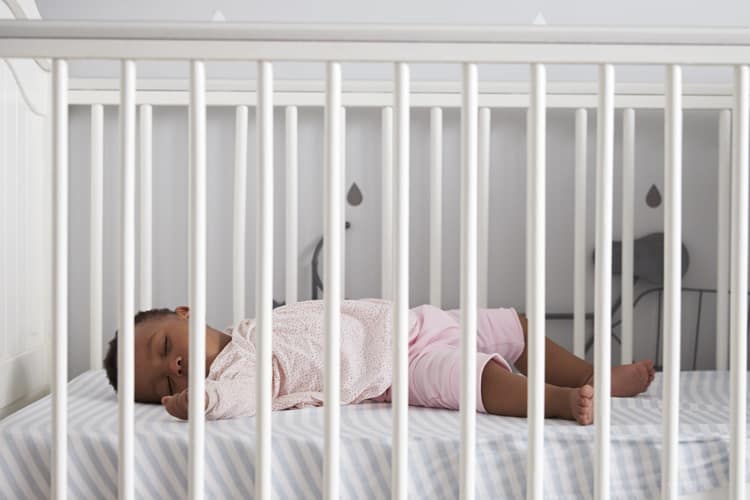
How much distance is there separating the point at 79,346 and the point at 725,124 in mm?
1293

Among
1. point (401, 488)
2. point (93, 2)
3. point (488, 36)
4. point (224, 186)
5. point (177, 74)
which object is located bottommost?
point (401, 488)

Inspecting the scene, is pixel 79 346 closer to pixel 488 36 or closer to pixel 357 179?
pixel 357 179

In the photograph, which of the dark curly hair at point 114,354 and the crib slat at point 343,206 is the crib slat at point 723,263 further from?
the dark curly hair at point 114,354

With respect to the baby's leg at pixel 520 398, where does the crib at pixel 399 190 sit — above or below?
above

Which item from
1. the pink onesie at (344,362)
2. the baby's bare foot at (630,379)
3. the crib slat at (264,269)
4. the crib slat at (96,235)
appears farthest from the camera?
the crib slat at (96,235)

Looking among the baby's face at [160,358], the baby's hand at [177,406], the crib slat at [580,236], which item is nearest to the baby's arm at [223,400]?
the baby's hand at [177,406]

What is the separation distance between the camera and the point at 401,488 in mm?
877

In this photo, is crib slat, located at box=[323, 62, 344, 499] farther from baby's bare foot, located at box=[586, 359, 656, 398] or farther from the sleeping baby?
baby's bare foot, located at box=[586, 359, 656, 398]

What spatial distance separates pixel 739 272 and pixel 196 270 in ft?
1.80

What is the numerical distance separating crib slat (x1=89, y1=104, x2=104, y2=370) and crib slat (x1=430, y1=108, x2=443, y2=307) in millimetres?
595

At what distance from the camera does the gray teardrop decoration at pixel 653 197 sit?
1.71 m

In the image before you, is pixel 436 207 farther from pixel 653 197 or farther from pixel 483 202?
pixel 653 197

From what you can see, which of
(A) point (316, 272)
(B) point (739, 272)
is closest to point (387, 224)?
(A) point (316, 272)

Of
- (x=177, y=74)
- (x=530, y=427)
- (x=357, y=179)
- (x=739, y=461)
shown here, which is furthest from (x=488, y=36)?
(x=177, y=74)
